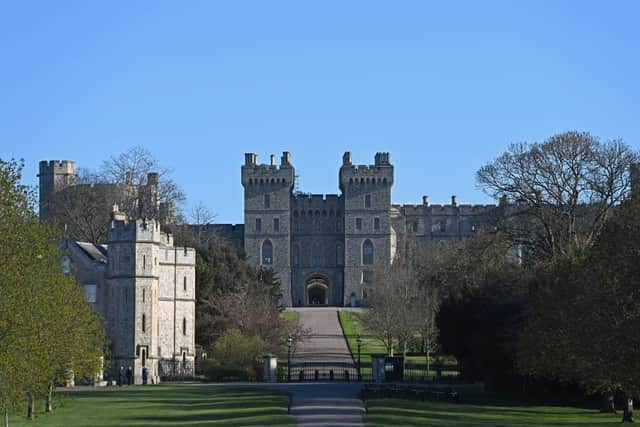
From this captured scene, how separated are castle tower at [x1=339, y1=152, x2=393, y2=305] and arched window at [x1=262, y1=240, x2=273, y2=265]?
568cm

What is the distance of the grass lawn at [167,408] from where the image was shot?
3191cm

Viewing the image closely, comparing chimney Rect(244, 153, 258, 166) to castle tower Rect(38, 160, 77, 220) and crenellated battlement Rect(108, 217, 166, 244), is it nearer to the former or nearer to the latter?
castle tower Rect(38, 160, 77, 220)

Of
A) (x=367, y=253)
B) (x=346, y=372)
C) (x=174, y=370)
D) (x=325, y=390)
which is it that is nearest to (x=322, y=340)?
(x=174, y=370)

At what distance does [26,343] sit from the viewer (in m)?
26.9

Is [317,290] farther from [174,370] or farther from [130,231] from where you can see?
[130,231]

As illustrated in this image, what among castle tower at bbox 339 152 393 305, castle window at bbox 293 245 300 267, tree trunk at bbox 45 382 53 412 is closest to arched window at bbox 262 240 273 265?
castle window at bbox 293 245 300 267

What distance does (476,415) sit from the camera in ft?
114

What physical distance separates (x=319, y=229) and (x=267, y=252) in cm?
481

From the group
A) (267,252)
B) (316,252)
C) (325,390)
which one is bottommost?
(325,390)

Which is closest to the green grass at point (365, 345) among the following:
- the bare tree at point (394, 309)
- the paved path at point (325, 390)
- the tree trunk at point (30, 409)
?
the paved path at point (325, 390)

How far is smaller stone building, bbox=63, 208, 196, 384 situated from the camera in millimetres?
52875

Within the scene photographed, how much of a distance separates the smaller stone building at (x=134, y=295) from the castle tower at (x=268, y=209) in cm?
4742

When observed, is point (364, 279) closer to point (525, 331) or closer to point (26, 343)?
point (525, 331)

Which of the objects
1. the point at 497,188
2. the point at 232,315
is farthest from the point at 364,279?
the point at 497,188
